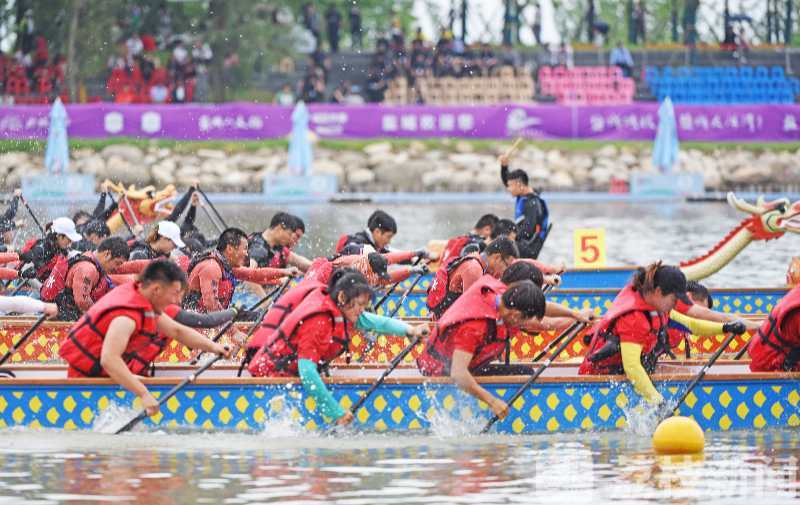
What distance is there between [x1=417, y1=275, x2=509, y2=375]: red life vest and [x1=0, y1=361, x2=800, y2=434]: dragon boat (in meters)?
0.18

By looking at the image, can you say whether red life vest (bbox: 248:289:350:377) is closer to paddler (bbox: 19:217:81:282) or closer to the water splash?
the water splash

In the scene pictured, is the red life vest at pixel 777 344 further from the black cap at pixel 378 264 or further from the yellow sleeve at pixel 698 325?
the black cap at pixel 378 264

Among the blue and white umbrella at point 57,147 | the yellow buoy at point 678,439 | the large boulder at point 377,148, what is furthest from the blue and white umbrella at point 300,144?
the yellow buoy at point 678,439

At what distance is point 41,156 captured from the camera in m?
43.3

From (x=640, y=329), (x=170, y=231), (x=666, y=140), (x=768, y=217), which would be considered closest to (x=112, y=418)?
(x=640, y=329)

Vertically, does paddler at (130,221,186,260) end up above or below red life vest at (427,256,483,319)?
above

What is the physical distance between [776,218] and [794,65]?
27.9m

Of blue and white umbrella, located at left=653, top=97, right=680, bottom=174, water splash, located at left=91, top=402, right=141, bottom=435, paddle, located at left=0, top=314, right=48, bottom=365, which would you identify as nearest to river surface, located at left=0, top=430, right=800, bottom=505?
water splash, located at left=91, top=402, right=141, bottom=435

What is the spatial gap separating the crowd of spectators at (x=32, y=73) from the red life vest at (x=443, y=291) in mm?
28434

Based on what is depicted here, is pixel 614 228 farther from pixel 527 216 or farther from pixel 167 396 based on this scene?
pixel 167 396

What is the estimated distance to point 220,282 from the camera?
1664 cm

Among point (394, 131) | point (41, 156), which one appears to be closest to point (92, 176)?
point (41, 156)

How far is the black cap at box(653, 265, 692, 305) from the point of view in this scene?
43.7 ft

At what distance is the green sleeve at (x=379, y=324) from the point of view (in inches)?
529
